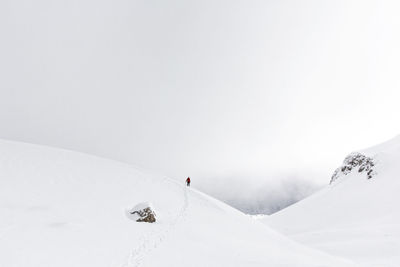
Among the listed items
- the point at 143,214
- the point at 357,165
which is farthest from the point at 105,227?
the point at 357,165

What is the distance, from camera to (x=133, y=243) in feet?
52.9

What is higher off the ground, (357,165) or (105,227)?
(357,165)

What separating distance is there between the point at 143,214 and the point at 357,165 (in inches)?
2672

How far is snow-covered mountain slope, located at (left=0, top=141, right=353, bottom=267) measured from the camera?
1355cm

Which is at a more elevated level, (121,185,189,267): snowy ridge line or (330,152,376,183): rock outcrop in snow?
(330,152,376,183): rock outcrop in snow

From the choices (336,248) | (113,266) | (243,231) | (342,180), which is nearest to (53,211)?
(113,266)

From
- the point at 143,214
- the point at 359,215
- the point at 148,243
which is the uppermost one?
the point at 359,215

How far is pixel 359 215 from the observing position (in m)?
44.0

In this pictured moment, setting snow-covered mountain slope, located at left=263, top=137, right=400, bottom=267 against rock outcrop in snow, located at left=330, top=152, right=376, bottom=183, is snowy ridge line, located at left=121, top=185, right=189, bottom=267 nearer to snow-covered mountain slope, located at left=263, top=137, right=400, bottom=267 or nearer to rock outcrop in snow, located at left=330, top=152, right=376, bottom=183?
snow-covered mountain slope, located at left=263, top=137, right=400, bottom=267

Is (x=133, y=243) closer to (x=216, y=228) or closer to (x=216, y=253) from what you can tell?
(x=216, y=253)

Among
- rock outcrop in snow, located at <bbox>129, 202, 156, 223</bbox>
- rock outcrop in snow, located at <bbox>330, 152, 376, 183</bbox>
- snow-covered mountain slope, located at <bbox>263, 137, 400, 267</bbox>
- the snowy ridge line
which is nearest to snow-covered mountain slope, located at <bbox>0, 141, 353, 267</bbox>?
the snowy ridge line

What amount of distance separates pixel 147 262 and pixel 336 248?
910 inches

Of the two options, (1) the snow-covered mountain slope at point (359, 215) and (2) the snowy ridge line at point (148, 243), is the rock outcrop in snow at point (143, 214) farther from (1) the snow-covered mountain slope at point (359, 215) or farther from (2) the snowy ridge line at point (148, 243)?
(1) the snow-covered mountain slope at point (359, 215)

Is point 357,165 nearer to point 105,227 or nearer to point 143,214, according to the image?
point 143,214
